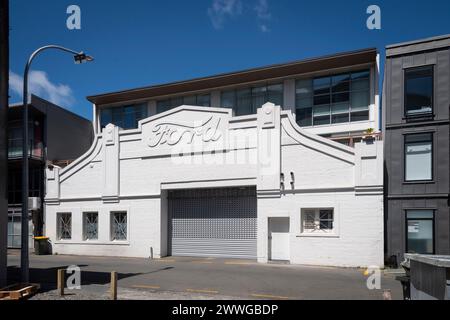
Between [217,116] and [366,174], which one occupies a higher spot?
[217,116]

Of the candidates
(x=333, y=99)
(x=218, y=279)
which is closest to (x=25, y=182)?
(x=218, y=279)

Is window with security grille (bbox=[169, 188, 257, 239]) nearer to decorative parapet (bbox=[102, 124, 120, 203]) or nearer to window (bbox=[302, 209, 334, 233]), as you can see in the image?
window (bbox=[302, 209, 334, 233])

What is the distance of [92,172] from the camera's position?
2147cm

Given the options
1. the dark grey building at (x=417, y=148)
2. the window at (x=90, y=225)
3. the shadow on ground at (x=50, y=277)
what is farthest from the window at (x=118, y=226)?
the dark grey building at (x=417, y=148)

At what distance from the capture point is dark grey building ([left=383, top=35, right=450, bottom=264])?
53.3 feet

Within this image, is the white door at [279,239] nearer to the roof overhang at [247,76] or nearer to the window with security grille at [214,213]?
the window with security grille at [214,213]

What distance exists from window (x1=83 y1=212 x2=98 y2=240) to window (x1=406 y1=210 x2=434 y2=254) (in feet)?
52.5

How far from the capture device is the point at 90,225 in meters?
21.6

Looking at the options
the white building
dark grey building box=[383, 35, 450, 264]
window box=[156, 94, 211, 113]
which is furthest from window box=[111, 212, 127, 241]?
dark grey building box=[383, 35, 450, 264]

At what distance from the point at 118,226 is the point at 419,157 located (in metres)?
15.4

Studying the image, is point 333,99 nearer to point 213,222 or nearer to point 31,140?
point 213,222

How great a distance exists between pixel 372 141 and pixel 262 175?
194 inches
